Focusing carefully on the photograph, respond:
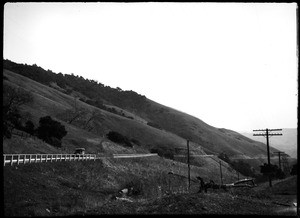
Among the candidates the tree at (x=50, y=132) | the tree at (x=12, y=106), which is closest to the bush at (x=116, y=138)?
the tree at (x=50, y=132)

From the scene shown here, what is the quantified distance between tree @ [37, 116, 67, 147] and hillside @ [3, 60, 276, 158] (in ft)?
63.3

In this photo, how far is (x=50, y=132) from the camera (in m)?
52.5

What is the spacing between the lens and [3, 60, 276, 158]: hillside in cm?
10125

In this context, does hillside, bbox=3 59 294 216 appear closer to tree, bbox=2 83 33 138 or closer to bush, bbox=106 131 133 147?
bush, bbox=106 131 133 147

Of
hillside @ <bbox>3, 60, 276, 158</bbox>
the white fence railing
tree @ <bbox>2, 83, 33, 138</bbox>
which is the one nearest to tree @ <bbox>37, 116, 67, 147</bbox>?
tree @ <bbox>2, 83, 33, 138</bbox>

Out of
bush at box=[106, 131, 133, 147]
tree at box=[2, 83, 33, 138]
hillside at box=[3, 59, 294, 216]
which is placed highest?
tree at box=[2, 83, 33, 138]

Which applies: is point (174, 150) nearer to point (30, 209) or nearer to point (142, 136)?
point (142, 136)

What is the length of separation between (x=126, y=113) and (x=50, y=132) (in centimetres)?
9374

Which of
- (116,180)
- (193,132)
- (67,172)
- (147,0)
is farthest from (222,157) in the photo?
(147,0)

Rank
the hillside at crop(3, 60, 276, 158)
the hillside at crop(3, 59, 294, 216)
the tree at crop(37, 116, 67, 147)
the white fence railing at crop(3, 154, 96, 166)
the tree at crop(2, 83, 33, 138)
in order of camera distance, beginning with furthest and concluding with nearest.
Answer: the hillside at crop(3, 60, 276, 158), the tree at crop(37, 116, 67, 147), the tree at crop(2, 83, 33, 138), the white fence railing at crop(3, 154, 96, 166), the hillside at crop(3, 59, 294, 216)

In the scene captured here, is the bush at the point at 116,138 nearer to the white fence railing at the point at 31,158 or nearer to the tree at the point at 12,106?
the tree at the point at 12,106

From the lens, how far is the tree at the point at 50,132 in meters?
50.2

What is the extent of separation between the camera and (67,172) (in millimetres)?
31547

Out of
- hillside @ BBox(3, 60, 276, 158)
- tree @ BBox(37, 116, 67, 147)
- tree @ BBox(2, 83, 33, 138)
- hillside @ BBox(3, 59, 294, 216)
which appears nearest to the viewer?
hillside @ BBox(3, 59, 294, 216)
